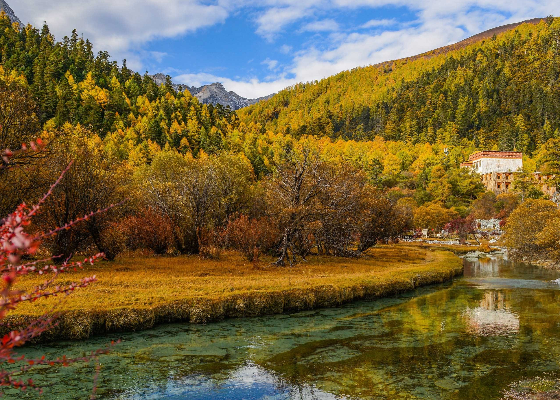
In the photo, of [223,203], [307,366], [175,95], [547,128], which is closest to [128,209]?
[223,203]

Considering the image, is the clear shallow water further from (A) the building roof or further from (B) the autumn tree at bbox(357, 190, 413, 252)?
(A) the building roof

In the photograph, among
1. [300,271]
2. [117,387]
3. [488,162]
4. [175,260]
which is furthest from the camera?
[488,162]

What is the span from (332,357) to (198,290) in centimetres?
1065

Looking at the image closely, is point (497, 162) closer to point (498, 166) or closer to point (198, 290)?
point (498, 166)

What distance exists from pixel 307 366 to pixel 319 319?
760 cm

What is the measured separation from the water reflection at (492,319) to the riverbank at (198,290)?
641cm

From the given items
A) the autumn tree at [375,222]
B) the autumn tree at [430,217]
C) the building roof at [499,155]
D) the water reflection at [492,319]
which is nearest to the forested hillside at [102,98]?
the autumn tree at [430,217]

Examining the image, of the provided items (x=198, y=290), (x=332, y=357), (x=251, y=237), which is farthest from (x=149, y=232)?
(x=332, y=357)

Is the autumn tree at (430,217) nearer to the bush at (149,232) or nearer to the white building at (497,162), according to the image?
the bush at (149,232)

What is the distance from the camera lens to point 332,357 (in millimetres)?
16938

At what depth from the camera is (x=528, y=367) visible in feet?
51.2

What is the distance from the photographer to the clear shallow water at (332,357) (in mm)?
13695

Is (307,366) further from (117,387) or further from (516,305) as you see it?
(516,305)

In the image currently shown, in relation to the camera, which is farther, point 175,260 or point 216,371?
point 175,260
